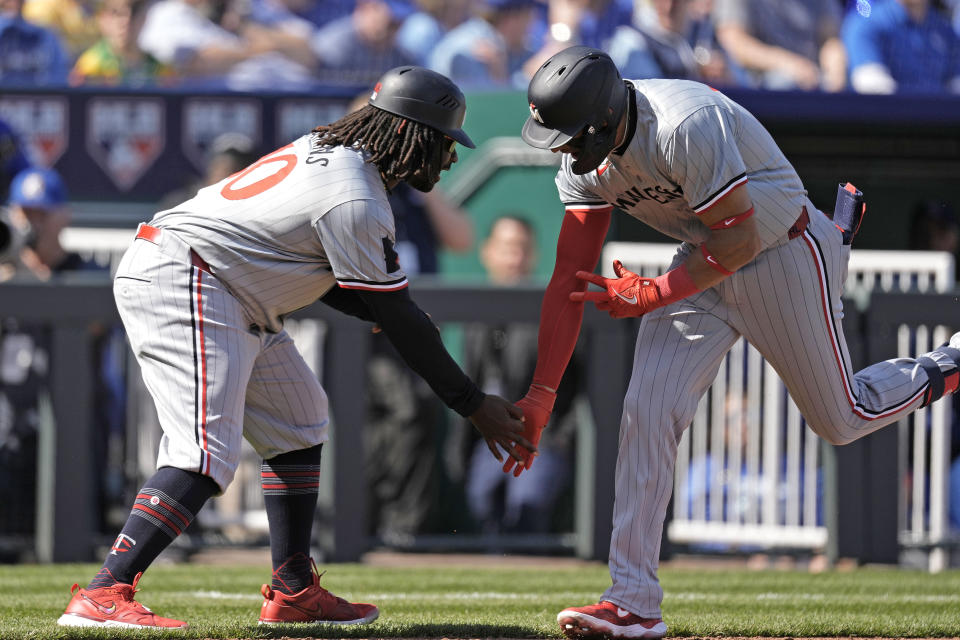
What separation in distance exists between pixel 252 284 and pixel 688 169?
135 centimetres

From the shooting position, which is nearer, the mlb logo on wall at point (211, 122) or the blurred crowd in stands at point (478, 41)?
the mlb logo on wall at point (211, 122)

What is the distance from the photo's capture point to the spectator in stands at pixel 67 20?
10.3 m

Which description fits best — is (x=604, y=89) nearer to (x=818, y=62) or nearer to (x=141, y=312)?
(x=141, y=312)

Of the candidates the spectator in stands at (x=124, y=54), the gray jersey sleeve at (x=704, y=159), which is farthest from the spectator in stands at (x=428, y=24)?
the gray jersey sleeve at (x=704, y=159)

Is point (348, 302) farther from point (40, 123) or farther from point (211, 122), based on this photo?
point (40, 123)

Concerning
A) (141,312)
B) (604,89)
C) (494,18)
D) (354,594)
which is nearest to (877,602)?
(354,594)

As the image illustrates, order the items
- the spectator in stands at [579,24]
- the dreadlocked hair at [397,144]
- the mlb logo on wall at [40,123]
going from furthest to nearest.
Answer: the spectator in stands at [579,24] < the mlb logo on wall at [40,123] < the dreadlocked hair at [397,144]

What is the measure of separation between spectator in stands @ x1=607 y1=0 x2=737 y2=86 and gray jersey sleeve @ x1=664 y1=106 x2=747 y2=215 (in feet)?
16.5

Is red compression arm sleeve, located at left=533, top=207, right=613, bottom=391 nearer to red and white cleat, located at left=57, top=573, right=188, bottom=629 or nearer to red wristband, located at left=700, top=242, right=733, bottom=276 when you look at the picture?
red wristband, located at left=700, top=242, right=733, bottom=276

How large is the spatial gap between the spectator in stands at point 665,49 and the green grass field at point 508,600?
346 cm

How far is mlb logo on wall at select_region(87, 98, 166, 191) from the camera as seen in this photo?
8688 millimetres

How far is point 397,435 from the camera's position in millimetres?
7555

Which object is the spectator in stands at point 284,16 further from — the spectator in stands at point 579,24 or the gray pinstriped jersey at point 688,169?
the gray pinstriped jersey at point 688,169

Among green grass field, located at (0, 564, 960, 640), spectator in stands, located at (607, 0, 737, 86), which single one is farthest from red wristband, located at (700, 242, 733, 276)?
spectator in stands, located at (607, 0, 737, 86)
